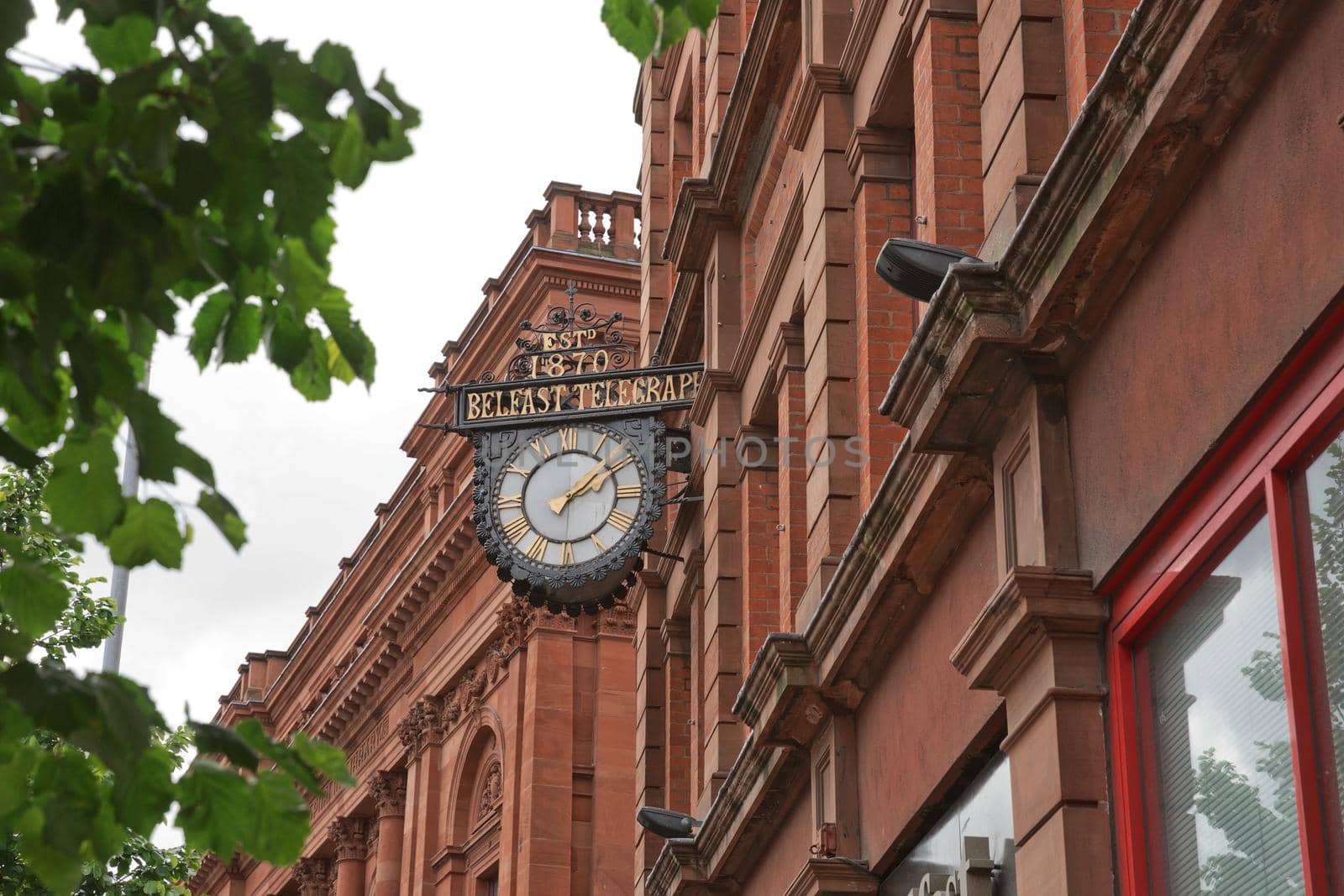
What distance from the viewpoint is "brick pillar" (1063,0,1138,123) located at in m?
12.0

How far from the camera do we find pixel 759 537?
2117 cm

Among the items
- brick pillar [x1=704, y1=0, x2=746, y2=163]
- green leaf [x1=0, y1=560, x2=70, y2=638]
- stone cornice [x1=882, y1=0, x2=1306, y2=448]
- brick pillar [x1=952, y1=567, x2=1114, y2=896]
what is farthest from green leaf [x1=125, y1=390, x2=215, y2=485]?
brick pillar [x1=704, y1=0, x2=746, y2=163]

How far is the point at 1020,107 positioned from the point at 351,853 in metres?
37.2

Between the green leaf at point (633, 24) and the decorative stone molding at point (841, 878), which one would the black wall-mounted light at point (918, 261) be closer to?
the decorative stone molding at point (841, 878)

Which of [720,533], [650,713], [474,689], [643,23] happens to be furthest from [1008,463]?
[474,689]

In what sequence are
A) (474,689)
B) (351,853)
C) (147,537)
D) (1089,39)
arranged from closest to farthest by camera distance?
(147,537) < (1089,39) < (474,689) < (351,853)

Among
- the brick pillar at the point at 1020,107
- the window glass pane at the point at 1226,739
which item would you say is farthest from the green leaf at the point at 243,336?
the brick pillar at the point at 1020,107

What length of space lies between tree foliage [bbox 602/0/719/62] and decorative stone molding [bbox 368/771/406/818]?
1553 inches

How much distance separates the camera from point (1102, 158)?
10234 mm

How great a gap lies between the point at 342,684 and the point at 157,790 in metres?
42.6

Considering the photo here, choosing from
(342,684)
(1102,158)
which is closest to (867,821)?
(1102,158)

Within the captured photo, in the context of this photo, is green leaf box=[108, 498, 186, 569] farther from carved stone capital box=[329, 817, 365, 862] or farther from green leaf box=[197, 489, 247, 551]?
carved stone capital box=[329, 817, 365, 862]

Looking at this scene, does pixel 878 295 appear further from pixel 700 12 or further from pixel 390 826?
pixel 390 826

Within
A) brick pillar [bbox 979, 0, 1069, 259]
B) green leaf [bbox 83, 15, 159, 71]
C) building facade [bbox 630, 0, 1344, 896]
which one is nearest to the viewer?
green leaf [bbox 83, 15, 159, 71]
